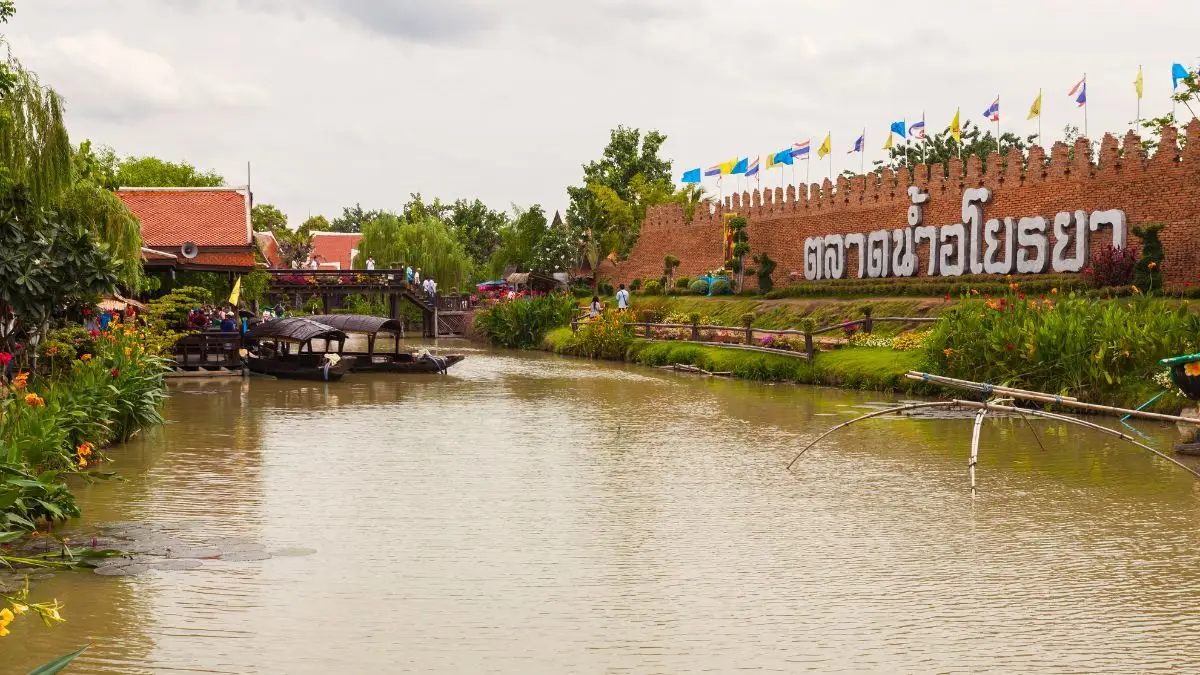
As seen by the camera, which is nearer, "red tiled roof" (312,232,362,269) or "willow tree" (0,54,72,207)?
"willow tree" (0,54,72,207)

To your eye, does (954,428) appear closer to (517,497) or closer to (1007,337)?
(1007,337)

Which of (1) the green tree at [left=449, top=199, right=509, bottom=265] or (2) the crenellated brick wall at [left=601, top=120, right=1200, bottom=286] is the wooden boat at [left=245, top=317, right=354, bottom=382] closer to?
(2) the crenellated brick wall at [left=601, top=120, right=1200, bottom=286]

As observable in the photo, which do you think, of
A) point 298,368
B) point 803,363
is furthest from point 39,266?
point 803,363

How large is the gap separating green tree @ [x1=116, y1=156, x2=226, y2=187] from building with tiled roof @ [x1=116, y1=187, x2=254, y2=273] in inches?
650

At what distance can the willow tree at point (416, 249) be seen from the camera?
60.2 metres

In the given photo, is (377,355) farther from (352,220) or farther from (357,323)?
(352,220)

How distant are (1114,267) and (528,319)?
21994mm

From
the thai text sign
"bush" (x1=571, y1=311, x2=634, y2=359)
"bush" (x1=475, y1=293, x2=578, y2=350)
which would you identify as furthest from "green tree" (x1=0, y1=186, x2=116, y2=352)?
"bush" (x1=475, y1=293, x2=578, y2=350)

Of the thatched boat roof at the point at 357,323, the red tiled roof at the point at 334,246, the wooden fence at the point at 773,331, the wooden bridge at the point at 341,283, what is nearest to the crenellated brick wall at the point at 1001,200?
the wooden fence at the point at 773,331

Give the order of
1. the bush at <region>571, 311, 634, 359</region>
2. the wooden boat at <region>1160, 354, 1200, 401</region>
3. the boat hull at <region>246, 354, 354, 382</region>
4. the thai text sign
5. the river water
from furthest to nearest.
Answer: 1. the bush at <region>571, 311, 634, 359</region>
2. the thai text sign
3. the boat hull at <region>246, 354, 354, 382</region>
4. the wooden boat at <region>1160, 354, 1200, 401</region>
5. the river water

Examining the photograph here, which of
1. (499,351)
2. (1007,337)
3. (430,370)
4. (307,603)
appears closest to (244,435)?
(307,603)

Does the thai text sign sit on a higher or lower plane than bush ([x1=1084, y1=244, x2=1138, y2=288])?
higher

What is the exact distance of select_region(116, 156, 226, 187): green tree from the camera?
183ft

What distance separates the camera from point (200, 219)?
128ft
